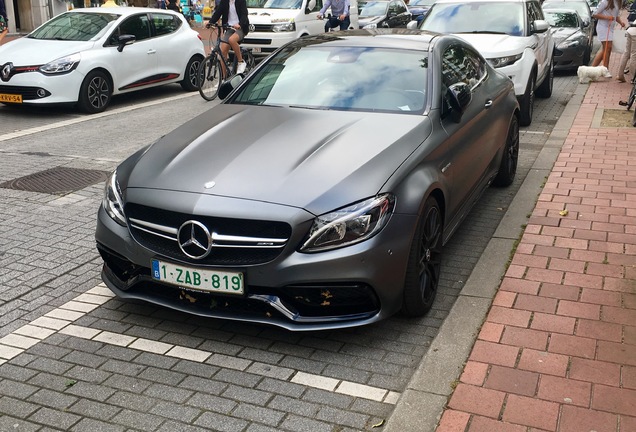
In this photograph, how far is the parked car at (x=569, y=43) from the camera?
15898mm

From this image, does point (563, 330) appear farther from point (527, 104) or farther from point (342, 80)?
point (527, 104)

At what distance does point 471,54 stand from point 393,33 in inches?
33.1

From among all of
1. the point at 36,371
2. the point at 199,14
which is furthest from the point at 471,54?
the point at 199,14

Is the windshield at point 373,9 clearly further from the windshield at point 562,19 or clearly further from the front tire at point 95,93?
the front tire at point 95,93

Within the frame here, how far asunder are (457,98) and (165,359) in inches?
105

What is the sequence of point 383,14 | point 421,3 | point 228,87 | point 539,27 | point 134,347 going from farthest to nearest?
point 421,3
point 383,14
point 539,27
point 228,87
point 134,347

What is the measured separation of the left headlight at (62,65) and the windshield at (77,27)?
31.1 inches

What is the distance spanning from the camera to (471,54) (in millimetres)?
6582

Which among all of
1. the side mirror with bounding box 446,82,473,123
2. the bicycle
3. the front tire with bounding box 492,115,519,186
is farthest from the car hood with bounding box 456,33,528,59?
the side mirror with bounding box 446,82,473,123

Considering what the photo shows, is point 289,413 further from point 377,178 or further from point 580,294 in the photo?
point 580,294

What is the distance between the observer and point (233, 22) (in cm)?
1378

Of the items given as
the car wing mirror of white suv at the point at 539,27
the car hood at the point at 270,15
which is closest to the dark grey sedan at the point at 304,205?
the car wing mirror of white suv at the point at 539,27

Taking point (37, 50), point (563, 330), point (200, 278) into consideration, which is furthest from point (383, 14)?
point (200, 278)

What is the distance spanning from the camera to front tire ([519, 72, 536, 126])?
1039 centimetres
